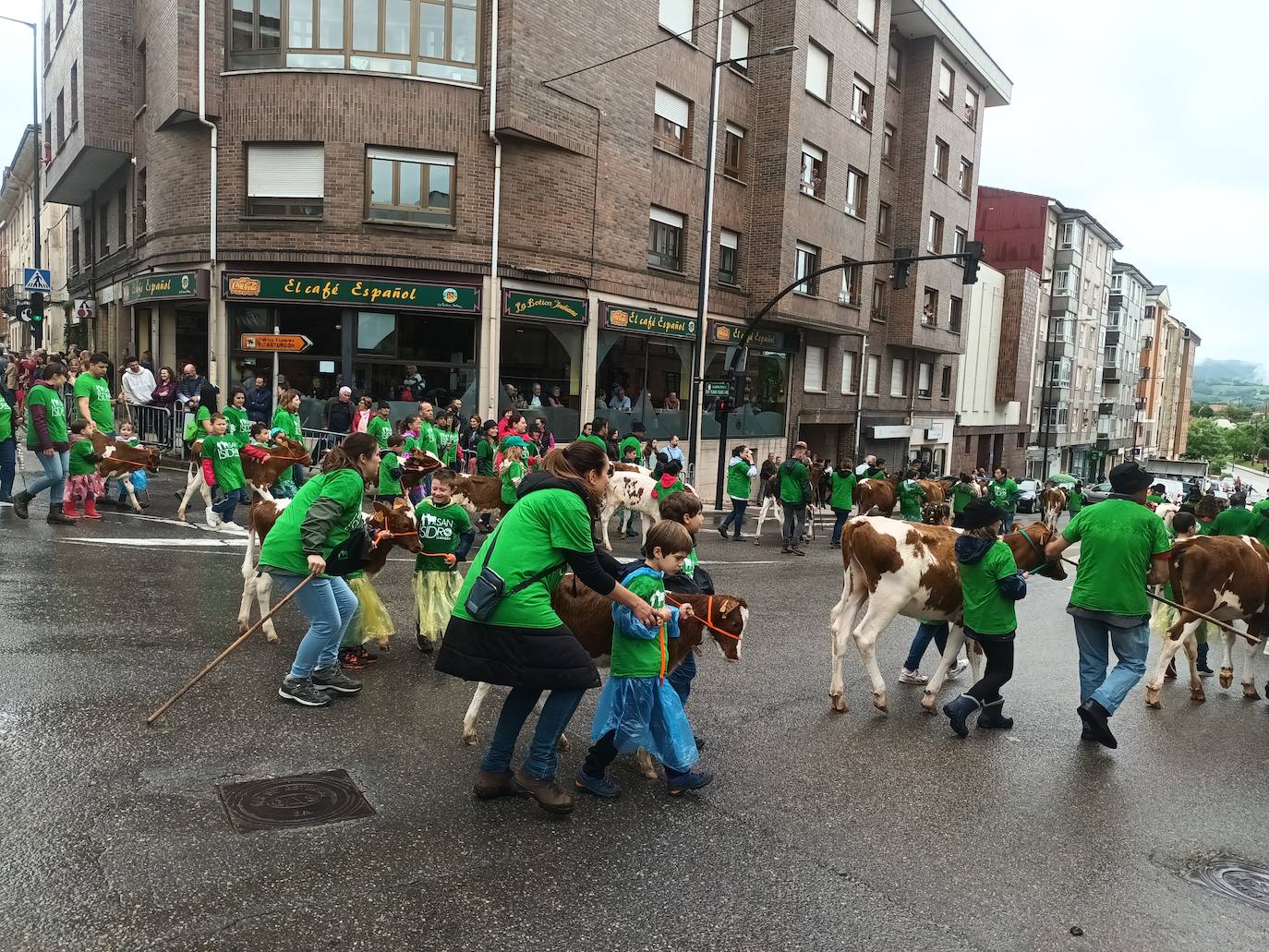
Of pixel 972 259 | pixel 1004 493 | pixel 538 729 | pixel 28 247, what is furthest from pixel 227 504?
pixel 28 247

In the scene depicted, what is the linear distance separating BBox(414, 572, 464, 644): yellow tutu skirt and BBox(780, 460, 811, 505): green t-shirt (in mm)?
9441

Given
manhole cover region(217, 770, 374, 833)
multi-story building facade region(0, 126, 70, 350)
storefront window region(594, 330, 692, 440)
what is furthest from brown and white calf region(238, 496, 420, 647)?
multi-story building facade region(0, 126, 70, 350)

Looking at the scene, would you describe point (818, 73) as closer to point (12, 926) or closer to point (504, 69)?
point (504, 69)

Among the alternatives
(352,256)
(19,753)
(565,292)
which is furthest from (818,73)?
(19,753)

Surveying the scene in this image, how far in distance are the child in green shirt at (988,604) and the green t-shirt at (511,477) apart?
245 inches

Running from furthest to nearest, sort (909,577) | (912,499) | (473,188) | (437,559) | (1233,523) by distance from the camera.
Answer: (473,188), (912,499), (1233,523), (437,559), (909,577)

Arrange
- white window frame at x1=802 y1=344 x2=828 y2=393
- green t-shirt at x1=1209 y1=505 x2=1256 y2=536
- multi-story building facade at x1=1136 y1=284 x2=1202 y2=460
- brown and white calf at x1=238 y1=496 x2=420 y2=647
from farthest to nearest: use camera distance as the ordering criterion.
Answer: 1. multi-story building facade at x1=1136 y1=284 x2=1202 y2=460
2. white window frame at x1=802 y1=344 x2=828 y2=393
3. green t-shirt at x1=1209 y1=505 x2=1256 y2=536
4. brown and white calf at x1=238 y1=496 x2=420 y2=647

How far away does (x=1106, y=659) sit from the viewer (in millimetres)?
6652

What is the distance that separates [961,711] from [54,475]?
11.0 meters

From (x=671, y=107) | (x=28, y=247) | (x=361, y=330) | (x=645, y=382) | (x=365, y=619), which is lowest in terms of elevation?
(x=365, y=619)

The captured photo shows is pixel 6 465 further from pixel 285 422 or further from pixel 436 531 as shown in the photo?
pixel 436 531

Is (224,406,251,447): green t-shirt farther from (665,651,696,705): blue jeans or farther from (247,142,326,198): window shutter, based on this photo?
(665,651,696,705): blue jeans

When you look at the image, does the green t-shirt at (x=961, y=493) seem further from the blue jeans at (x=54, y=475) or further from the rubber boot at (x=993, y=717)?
the blue jeans at (x=54, y=475)

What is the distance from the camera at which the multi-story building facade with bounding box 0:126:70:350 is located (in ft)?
117
